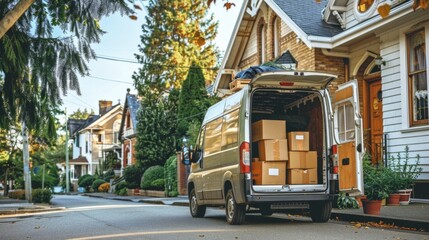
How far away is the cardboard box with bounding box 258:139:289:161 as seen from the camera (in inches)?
445

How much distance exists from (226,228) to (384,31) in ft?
25.8

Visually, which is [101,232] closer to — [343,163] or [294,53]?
[343,163]

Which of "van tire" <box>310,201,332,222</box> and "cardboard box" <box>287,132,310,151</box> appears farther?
"cardboard box" <box>287,132,310,151</box>

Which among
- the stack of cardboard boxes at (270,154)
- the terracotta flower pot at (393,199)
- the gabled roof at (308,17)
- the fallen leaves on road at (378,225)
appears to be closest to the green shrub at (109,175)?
the gabled roof at (308,17)

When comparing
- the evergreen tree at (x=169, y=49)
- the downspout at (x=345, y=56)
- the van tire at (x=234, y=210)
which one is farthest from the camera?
the evergreen tree at (x=169, y=49)

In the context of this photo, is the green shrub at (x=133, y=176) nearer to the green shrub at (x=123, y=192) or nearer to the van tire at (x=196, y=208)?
the green shrub at (x=123, y=192)

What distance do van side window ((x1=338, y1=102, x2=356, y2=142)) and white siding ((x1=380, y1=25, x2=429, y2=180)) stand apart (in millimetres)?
3208

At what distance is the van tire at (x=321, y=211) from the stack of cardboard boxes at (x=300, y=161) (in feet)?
1.53

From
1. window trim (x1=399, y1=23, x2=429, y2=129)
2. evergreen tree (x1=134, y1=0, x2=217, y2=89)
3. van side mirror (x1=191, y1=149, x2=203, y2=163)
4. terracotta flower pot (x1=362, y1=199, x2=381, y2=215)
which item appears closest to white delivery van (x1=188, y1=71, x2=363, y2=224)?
terracotta flower pot (x1=362, y1=199, x2=381, y2=215)

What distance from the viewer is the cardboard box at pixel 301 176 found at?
37.2 ft

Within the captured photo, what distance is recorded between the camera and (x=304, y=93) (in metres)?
12.0

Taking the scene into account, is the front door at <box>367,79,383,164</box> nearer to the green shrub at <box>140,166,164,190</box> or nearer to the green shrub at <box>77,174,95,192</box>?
the green shrub at <box>140,166,164,190</box>

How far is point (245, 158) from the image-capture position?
10531 millimetres

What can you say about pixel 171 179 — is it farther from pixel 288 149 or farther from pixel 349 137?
pixel 349 137
